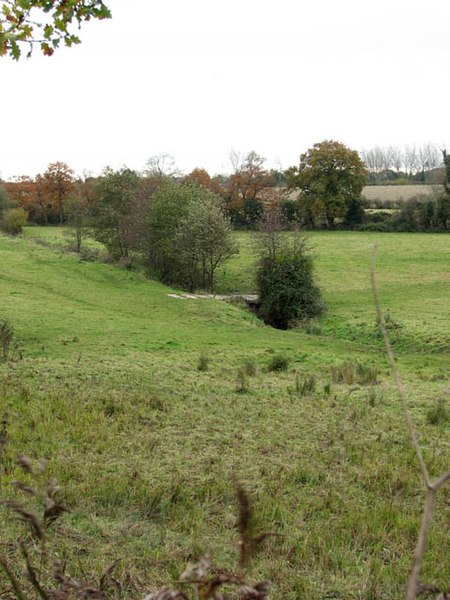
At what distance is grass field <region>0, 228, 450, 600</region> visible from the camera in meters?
4.58

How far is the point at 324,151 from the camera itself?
217ft

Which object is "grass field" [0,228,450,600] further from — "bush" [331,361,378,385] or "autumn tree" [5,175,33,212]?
"autumn tree" [5,175,33,212]

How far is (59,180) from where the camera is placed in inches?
2899

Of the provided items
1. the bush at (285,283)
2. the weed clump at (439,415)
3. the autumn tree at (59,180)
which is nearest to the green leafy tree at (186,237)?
the bush at (285,283)

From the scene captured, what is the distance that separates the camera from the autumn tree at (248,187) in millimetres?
70062

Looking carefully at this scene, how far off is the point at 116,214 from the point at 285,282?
1501 cm

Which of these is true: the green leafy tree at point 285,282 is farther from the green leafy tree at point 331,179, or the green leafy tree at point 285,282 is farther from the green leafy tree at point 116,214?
the green leafy tree at point 331,179

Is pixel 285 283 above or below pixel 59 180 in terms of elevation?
below

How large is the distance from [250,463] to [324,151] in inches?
2493

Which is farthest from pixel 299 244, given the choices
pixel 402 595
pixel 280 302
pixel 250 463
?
pixel 402 595

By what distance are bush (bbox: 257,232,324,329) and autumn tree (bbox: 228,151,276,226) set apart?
32883mm

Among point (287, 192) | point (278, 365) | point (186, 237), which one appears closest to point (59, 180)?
point (287, 192)

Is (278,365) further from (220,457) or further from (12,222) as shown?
(12,222)

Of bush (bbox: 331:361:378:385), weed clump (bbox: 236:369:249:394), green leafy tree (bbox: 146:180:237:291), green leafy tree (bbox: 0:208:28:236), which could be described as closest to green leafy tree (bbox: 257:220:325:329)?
→ green leafy tree (bbox: 146:180:237:291)
